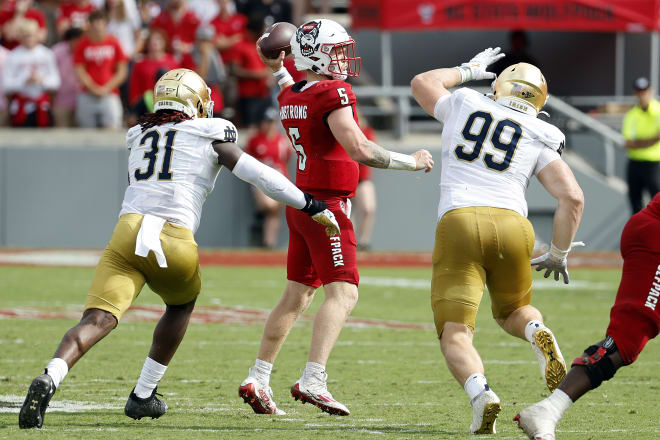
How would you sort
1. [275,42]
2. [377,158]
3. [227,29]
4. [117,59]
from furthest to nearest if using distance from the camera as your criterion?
[227,29]
[117,59]
[275,42]
[377,158]

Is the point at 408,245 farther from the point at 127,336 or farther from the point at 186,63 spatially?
the point at 127,336

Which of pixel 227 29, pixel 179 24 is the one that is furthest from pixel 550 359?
pixel 179 24

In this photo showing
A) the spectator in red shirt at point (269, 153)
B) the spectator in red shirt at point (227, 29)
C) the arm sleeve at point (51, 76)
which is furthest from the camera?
the spectator in red shirt at point (227, 29)

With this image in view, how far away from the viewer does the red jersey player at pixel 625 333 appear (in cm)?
510

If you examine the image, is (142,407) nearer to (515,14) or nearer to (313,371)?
(313,371)

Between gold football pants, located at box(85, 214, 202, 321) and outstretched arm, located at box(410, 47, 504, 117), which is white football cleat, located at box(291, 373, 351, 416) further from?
outstretched arm, located at box(410, 47, 504, 117)

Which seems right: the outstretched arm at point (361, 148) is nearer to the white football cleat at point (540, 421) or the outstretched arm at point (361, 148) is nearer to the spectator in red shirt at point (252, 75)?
the white football cleat at point (540, 421)

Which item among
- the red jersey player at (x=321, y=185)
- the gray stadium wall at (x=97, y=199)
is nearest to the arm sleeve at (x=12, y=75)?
the gray stadium wall at (x=97, y=199)

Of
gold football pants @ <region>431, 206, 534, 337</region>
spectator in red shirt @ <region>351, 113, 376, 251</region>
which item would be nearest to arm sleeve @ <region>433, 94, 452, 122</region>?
gold football pants @ <region>431, 206, 534, 337</region>

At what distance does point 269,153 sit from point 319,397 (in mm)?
10376

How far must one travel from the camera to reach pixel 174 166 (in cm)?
590

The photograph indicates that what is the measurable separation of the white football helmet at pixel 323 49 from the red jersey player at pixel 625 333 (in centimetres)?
196

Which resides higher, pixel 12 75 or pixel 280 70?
pixel 280 70

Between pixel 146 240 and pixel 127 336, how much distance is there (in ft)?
11.5
